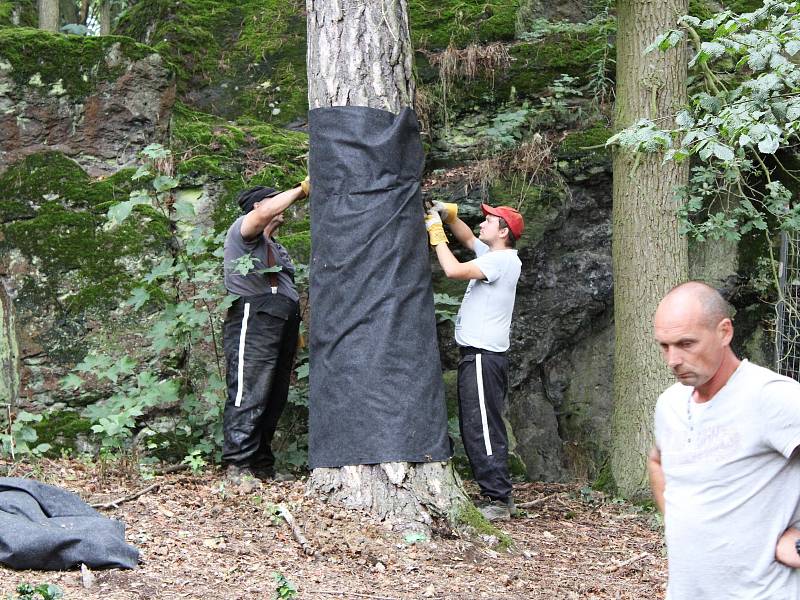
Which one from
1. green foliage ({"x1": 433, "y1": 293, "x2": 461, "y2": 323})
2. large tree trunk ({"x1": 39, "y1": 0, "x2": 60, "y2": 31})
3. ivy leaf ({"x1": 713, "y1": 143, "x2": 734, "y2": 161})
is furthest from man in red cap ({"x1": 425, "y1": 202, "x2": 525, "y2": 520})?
large tree trunk ({"x1": 39, "y1": 0, "x2": 60, "y2": 31})

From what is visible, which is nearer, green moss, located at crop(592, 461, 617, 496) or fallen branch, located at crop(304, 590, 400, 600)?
fallen branch, located at crop(304, 590, 400, 600)

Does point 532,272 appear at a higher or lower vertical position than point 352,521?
higher

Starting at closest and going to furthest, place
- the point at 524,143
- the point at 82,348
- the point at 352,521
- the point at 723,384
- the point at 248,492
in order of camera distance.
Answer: the point at 723,384 < the point at 352,521 < the point at 248,492 < the point at 82,348 < the point at 524,143

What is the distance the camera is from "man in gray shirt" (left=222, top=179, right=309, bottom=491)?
19.4 feet

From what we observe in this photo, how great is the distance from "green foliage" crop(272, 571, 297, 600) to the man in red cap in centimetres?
205

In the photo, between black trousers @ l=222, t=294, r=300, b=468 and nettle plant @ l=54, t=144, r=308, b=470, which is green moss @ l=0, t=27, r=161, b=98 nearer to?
nettle plant @ l=54, t=144, r=308, b=470

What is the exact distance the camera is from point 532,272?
27.2 ft

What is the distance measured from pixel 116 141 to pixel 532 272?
3.88 m

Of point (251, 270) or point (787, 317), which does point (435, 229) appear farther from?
point (787, 317)

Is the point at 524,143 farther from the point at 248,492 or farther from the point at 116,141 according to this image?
the point at 248,492

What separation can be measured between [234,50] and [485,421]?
200 inches

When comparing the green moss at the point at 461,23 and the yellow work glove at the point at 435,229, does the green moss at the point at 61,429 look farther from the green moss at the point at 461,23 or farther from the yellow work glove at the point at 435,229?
the green moss at the point at 461,23

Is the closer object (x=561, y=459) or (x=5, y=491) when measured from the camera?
(x=5, y=491)

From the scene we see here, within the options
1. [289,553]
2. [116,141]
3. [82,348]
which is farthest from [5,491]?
[116,141]
